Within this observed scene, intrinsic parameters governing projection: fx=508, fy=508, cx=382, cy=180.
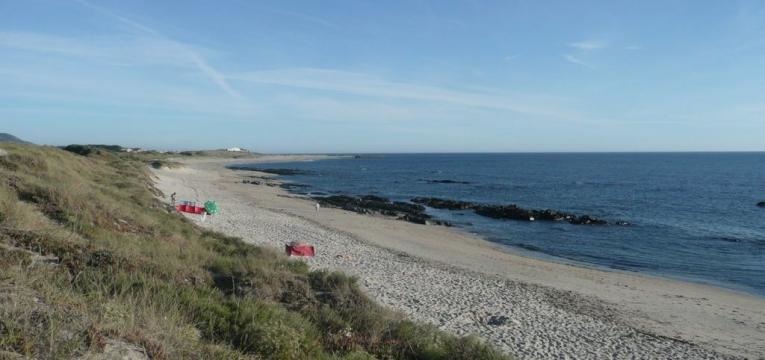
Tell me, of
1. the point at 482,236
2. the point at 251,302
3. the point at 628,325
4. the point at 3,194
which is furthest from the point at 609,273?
the point at 3,194

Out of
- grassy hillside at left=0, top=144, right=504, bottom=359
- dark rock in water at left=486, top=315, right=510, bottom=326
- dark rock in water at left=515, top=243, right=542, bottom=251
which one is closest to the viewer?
grassy hillside at left=0, top=144, right=504, bottom=359

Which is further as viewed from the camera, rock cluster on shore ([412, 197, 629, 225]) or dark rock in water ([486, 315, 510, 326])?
rock cluster on shore ([412, 197, 629, 225])

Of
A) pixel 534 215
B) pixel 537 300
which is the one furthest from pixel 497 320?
pixel 534 215

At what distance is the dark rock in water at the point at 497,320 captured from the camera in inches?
494

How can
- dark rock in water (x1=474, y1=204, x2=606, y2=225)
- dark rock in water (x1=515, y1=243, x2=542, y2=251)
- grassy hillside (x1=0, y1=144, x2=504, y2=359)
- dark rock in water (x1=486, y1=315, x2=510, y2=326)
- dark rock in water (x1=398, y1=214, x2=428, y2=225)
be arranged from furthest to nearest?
dark rock in water (x1=474, y1=204, x2=606, y2=225), dark rock in water (x1=398, y1=214, x2=428, y2=225), dark rock in water (x1=515, y1=243, x2=542, y2=251), dark rock in water (x1=486, y1=315, x2=510, y2=326), grassy hillside (x1=0, y1=144, x2=504, y2=359)

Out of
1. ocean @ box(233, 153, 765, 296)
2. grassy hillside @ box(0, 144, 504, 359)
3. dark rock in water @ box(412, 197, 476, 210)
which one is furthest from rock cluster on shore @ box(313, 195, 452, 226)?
grassy hillside @ box(0, 144, 504, 359)

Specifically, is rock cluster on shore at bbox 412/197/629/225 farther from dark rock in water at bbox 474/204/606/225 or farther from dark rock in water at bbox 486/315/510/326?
dark rock in water at bbox 486/315/510/326

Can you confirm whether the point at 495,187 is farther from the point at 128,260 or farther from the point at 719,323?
the point at 128,260

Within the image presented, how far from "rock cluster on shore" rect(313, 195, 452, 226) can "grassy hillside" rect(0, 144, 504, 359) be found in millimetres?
24622

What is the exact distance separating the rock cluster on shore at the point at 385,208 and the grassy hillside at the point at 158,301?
24622 millimetres

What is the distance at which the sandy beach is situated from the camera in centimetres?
1195

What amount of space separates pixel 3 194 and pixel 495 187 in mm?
62339

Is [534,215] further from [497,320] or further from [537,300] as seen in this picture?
[497,320]

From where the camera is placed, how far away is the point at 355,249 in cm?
2256
